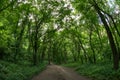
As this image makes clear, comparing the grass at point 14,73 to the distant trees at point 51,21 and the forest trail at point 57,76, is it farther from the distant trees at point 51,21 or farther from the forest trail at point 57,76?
the distant trees at point 51,21

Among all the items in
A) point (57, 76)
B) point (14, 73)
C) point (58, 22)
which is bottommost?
point (57, 76)

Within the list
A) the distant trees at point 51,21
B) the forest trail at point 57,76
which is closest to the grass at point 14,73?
the forest trail at point 57,76

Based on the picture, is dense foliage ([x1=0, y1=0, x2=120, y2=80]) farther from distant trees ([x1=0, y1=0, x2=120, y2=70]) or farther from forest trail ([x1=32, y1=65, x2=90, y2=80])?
forest trail ([x1=32, y1=65, x2=90, y2=80])

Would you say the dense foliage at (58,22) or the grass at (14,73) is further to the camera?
the dense foliage at (58,22)

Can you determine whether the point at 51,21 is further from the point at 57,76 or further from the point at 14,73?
the point at 14,73

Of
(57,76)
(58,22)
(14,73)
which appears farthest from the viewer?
(58,22)

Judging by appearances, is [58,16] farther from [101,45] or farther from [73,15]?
[101,45]

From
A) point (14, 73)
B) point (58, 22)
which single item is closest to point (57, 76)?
point (14, 73)

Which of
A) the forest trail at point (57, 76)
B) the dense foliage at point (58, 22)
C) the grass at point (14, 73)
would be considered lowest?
the forest trail at point (57, 76)

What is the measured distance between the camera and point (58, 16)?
29.0 m

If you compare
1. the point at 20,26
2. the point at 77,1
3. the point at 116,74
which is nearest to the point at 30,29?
the point at 20,26

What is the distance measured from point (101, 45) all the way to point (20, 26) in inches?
573

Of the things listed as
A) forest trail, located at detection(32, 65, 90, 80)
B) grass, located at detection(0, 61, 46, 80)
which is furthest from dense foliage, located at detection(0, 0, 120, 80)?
forest trail, located at detection(32, 65, 90, 80)

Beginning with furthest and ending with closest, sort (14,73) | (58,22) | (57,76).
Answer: (58,22)
(57,76)
(14,73)
